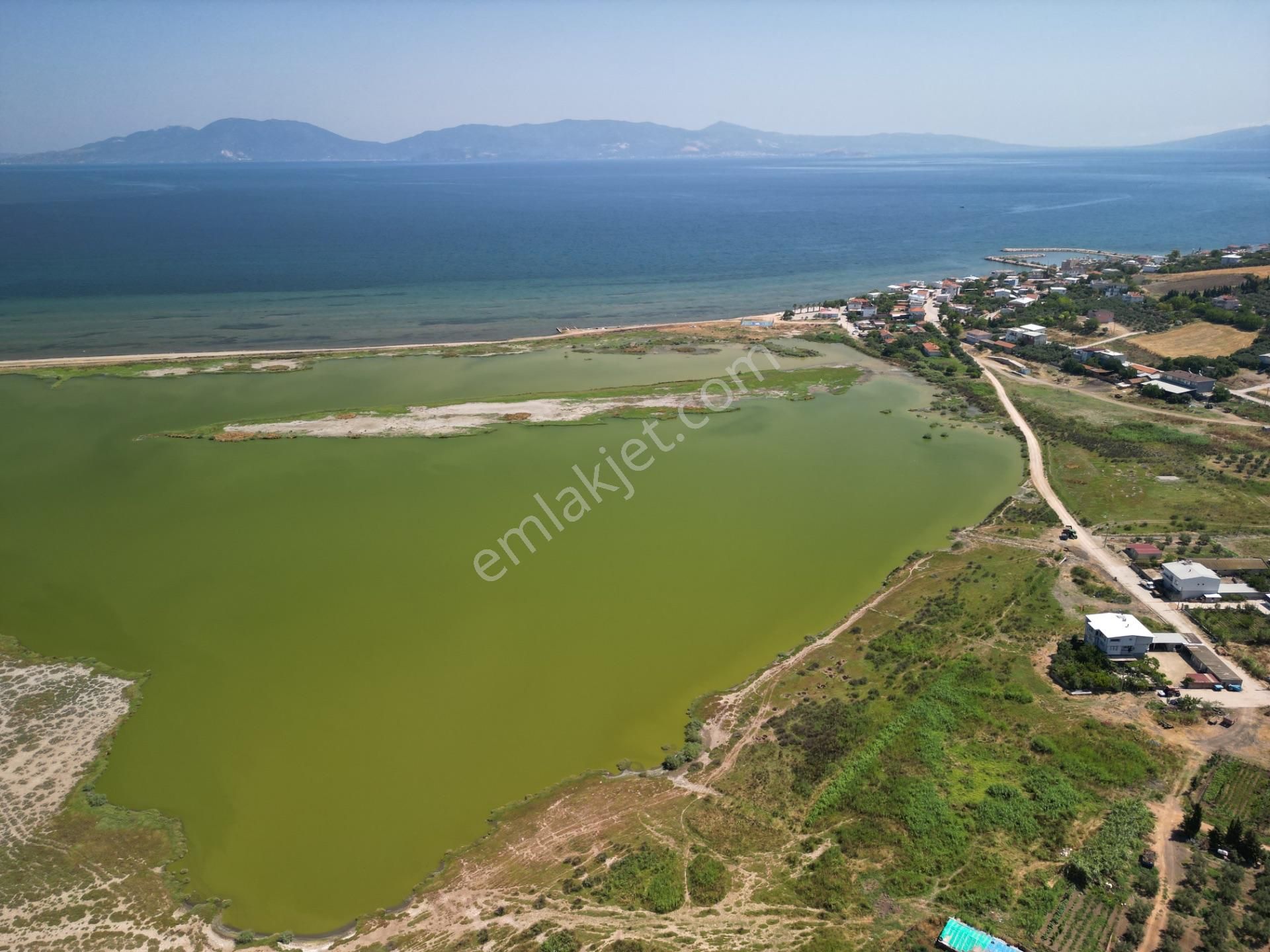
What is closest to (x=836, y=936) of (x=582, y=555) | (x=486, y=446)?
(x=582, y=555)

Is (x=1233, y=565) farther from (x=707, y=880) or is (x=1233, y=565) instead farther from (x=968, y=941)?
(x=707, y=880)

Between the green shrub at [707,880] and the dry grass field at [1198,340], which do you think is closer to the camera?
the green shrub at [707,880]

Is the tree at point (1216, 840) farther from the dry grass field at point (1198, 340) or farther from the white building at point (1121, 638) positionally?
the dry grass field at point (1198, 340)

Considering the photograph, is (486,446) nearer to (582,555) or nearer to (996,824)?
(582,555)

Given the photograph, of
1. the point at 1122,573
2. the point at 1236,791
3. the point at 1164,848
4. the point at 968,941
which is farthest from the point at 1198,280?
the point at 968,941

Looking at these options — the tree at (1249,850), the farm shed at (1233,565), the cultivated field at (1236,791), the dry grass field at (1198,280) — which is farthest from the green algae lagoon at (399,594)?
the dry grass field at (1198,280)

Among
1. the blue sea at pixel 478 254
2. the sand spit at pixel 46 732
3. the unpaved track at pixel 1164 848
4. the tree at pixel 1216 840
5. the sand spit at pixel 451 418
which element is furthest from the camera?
the blue sea at pixel 478 254
